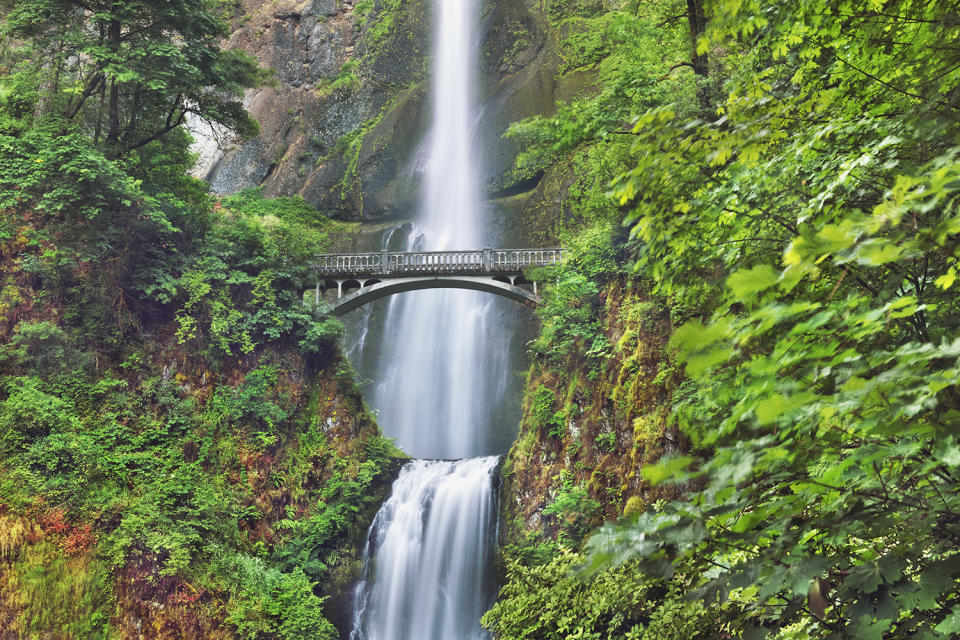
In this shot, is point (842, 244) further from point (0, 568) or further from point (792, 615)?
point (0, 568)

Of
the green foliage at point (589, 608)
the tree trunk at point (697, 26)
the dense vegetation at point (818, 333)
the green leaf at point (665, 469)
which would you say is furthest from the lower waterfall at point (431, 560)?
the green leaf at point (665, 469)

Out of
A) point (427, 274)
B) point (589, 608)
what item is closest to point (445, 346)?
point (427, 274)

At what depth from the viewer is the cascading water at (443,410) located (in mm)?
16016

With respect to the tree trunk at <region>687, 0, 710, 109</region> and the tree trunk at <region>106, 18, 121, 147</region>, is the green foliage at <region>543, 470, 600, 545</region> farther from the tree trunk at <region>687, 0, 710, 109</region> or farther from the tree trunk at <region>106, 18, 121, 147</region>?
the tree trunk at <region>106, 18, 121, 147</region>

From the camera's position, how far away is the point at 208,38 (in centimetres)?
1716

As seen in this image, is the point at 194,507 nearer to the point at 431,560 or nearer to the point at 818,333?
the point at 431,560

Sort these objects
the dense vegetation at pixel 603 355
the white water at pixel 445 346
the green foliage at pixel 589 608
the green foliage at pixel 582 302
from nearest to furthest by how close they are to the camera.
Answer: the dense vegetation at pixel 603 355
the green foliage at pixel 589 608
the green foliage at pixel 582 302
the white water at pixel 445 346

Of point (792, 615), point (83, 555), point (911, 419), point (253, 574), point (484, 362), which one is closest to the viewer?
point (911, 419)

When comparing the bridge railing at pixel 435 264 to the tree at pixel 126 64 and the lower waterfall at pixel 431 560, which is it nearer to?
the tree at pixel 126 64

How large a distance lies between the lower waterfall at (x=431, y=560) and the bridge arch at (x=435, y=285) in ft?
17.6

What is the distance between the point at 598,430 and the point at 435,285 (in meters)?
9.64

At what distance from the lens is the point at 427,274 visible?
806 inches

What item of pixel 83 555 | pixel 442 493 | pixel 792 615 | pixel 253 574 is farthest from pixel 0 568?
pixel 792 615

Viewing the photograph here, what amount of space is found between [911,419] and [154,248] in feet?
55.4
